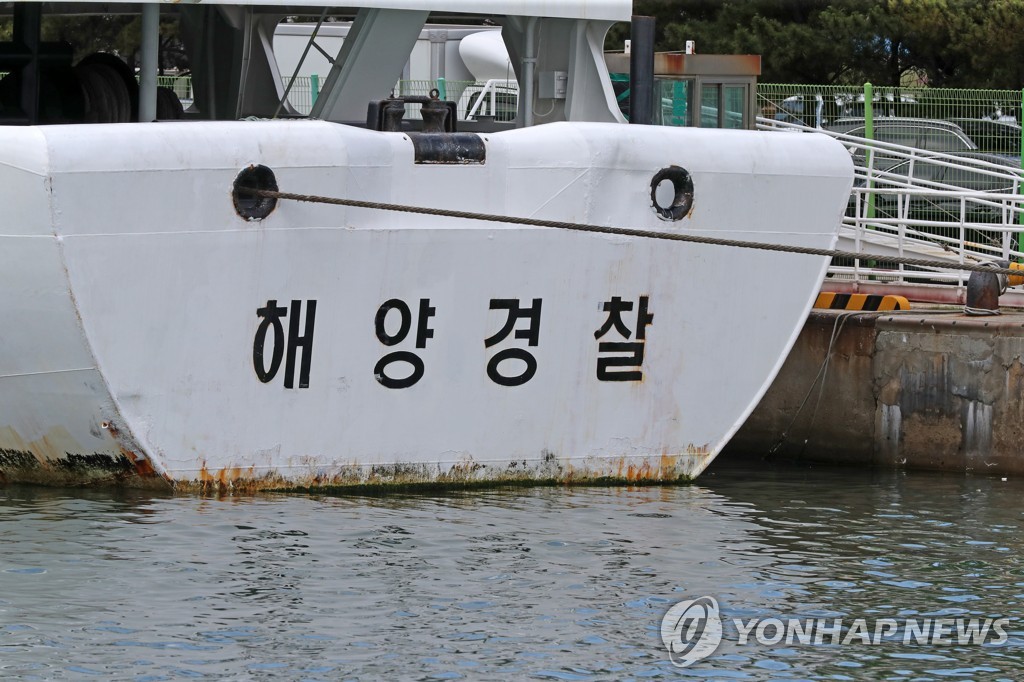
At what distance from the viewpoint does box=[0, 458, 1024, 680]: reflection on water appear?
688 cm

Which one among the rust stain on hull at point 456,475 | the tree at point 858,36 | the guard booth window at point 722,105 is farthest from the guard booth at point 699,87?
the tree at point 858,36

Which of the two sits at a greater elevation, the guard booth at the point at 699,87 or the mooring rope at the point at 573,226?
the guard booth at the point at 699,87

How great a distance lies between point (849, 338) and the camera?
11.7 m

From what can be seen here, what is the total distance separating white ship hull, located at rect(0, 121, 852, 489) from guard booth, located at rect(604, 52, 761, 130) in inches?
65.6

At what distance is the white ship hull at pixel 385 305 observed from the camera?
8.59m

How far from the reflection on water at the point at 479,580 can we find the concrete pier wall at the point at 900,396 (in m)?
1.01

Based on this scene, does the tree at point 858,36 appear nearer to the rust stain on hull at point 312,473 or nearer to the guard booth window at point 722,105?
the guard booth window at point 722,105

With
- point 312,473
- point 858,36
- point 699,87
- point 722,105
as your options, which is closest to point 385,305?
point 312,473

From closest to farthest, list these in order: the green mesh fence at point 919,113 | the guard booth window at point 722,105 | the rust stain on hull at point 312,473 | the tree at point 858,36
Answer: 1. the rust stain on hull at point 312,473
2. the guard booth window at point 722,105
3. the green mesh fence at point 919,113
4. the tree at point 858,36

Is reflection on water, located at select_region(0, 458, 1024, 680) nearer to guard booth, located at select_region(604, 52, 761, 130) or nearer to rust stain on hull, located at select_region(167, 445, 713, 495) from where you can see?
rust stain on hull, located at select_region(167, 445, 713, 495)

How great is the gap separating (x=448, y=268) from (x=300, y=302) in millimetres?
802

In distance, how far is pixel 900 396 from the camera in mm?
11555

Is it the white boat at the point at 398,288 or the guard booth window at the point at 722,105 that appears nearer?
the white boat at the point at 398,288

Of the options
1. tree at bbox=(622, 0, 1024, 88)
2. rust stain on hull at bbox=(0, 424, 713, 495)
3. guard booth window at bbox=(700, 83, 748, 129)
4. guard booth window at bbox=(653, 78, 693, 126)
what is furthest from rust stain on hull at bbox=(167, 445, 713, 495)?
tree at bbox=(622, 0, 1024, 88)
